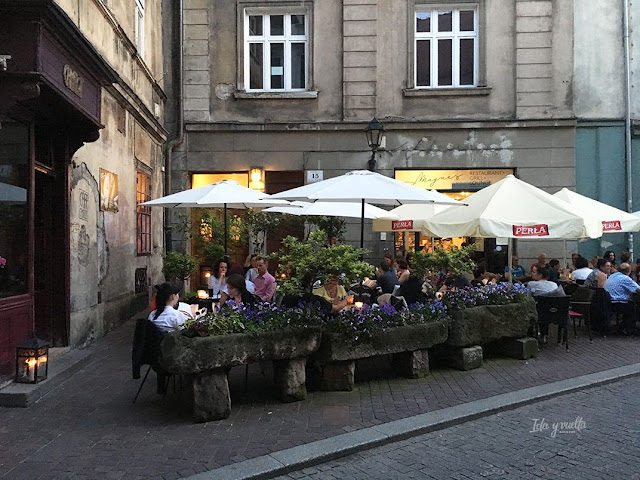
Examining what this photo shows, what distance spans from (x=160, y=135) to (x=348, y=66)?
519cm

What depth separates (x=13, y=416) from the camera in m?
5.86

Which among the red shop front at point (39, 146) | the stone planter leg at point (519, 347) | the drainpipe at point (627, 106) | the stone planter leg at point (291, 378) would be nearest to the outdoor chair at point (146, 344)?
the stone planter leg at point (291, 378)

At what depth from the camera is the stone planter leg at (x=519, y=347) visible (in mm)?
8250

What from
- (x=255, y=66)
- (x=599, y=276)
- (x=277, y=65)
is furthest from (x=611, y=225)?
(x=255, y=66)

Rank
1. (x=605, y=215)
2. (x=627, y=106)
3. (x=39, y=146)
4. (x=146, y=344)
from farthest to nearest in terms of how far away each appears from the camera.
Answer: (x=627, y=106) → (x=605, y=215) → (x=39, y=146) → (x=146, y=344)

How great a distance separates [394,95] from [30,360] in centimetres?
1175

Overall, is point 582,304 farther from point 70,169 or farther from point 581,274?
point 70,169

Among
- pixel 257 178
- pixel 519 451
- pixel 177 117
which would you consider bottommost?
pixel 519 451

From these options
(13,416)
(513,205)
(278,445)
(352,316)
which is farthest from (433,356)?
(13,416)

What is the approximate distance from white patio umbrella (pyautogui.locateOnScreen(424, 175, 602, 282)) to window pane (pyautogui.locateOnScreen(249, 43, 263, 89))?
8.32m

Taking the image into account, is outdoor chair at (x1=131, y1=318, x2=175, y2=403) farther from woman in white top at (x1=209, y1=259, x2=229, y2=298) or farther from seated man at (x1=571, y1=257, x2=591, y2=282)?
seated man at (x1=571, y1=257, x2=591, y2=282)

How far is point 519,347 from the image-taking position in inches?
325

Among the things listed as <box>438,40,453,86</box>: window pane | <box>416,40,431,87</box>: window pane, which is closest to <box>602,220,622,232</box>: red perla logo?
<box>438,40,453,86</box>: window pane

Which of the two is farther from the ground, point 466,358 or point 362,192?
point 362,192
